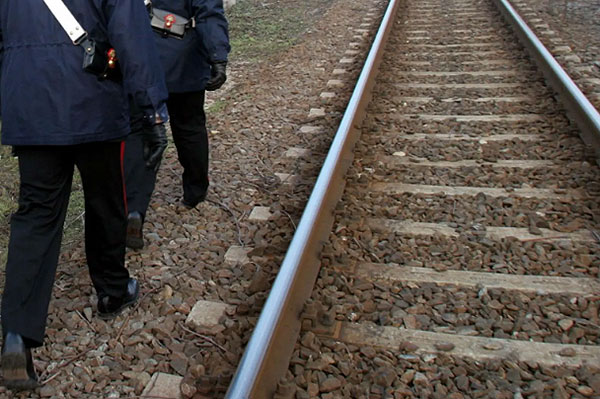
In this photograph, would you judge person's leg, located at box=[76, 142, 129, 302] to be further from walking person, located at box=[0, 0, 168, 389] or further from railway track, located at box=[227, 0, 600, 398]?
railway track, located at box=[227, 0, 600, 398]

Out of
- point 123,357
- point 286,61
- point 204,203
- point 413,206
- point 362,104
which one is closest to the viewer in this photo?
point 123,357

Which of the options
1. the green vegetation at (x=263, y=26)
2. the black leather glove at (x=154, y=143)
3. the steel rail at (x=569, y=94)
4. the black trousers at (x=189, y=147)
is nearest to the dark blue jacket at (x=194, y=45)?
the black trousers at (x=189, y=147)

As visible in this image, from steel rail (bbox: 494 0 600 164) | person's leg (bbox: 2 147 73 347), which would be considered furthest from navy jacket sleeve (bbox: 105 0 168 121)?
steel rail (bbox: 494 0 600 164)

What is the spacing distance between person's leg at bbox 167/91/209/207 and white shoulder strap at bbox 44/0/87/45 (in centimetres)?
125

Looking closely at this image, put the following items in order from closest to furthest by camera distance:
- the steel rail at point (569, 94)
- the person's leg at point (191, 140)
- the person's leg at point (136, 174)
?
1. the person's leg at point (136, 174)
2. the person's leg at point (191, 140)
3. the steel rail at point (569, 94)

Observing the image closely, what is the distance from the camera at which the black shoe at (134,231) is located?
3.10m

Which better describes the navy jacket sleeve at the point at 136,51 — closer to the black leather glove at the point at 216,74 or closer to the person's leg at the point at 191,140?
the black leather glove at the point at 216,74

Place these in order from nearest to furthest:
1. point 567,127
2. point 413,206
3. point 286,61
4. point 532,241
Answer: point 532,241 → point 413,206 → point 567,127 → point 286,61

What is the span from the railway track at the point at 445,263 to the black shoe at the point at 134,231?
2.97 ft

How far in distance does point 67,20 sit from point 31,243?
842mm

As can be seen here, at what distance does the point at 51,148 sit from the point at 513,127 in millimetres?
3370

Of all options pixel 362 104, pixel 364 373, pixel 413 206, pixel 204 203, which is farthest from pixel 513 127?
pixel 364 373

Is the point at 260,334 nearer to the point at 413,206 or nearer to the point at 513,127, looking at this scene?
Result: the point at 413,206

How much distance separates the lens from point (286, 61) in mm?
6828
